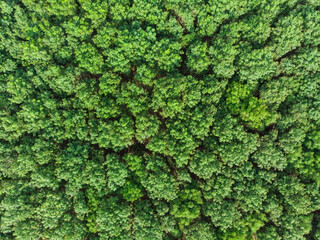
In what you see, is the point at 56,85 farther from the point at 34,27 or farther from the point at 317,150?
the point at 317,150

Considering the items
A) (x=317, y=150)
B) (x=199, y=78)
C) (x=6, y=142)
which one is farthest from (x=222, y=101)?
(x=6, y=142)

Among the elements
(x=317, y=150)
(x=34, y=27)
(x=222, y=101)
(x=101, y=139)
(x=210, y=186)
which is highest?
(x=34, y=27)

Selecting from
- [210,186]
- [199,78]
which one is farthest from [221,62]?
[210,186]

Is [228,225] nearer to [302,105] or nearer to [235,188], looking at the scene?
[235,188]

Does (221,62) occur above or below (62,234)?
above

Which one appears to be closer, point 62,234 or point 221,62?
point 62,234

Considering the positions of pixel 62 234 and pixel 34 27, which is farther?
pixel 34 27
